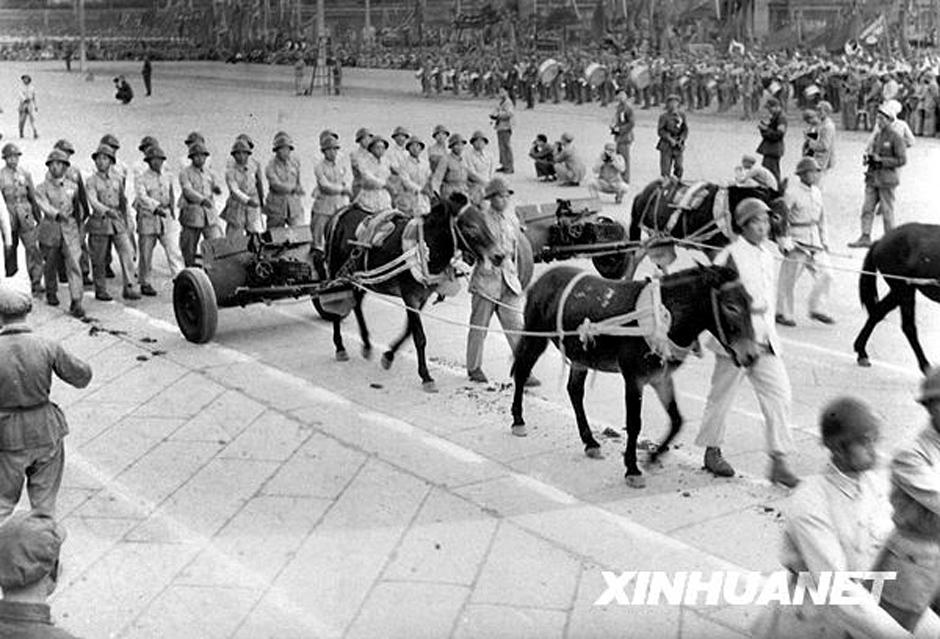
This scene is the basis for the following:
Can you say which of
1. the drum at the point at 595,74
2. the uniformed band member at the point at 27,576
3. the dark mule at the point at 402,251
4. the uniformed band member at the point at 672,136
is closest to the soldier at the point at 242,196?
the dark mule at the point at 402,251

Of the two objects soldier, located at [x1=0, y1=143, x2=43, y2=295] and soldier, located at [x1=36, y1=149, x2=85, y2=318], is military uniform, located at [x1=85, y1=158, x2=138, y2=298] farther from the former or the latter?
soldier, located at [x1=0, y1=143, x2=43, y2=295]

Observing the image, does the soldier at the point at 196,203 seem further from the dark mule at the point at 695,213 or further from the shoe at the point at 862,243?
the shoe at the point at 862,243

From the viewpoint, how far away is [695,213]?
42.7 ft

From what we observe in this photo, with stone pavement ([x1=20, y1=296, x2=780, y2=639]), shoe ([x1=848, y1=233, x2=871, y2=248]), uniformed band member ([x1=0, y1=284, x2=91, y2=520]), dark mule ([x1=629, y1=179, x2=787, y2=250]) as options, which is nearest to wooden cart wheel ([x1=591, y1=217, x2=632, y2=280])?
dark mule ([x1=629, y1=179, x2=787, y2=250])

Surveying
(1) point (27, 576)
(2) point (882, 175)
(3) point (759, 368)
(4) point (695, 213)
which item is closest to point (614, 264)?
(4) point (695, 213)

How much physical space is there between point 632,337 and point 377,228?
12.5ft

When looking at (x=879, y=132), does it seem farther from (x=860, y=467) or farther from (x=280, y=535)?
(x=860, y=467)

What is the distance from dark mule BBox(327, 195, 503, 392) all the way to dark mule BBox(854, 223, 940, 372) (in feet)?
11.6

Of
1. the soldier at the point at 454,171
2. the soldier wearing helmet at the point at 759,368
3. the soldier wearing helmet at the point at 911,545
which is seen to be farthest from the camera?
the soldier at the point at 454,171

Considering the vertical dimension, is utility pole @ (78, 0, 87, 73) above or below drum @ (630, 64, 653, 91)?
above

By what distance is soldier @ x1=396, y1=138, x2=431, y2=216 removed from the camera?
1565 centimetres

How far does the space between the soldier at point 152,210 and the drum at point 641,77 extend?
26184 mm

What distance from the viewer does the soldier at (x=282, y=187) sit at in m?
14.2

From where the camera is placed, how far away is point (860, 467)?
4.33 metres
